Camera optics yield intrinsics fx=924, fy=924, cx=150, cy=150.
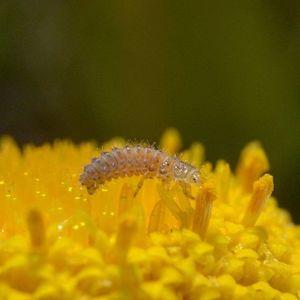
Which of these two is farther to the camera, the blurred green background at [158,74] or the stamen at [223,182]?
the blurred green background at [158,74]

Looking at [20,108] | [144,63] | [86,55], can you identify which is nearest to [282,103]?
[144,63]

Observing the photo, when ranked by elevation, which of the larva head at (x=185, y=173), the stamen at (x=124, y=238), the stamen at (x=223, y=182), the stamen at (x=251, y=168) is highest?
the stamen at (x=251, y=168)

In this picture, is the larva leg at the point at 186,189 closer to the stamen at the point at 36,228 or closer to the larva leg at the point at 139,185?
the larva leg at the point at 139,185

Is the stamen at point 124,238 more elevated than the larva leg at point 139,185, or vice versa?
the larva leg at point 139,185

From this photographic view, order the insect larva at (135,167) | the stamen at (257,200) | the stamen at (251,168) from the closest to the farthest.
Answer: the insect larva at (135,167)
the stamen at (257,200)
the stamen at (251,168)

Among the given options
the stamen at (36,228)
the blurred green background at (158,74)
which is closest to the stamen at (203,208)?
the stamen at (36,228)

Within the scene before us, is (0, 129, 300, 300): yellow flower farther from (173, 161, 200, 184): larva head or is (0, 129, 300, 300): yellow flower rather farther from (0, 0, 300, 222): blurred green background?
(0, 0, 300, 222): blurred green background
